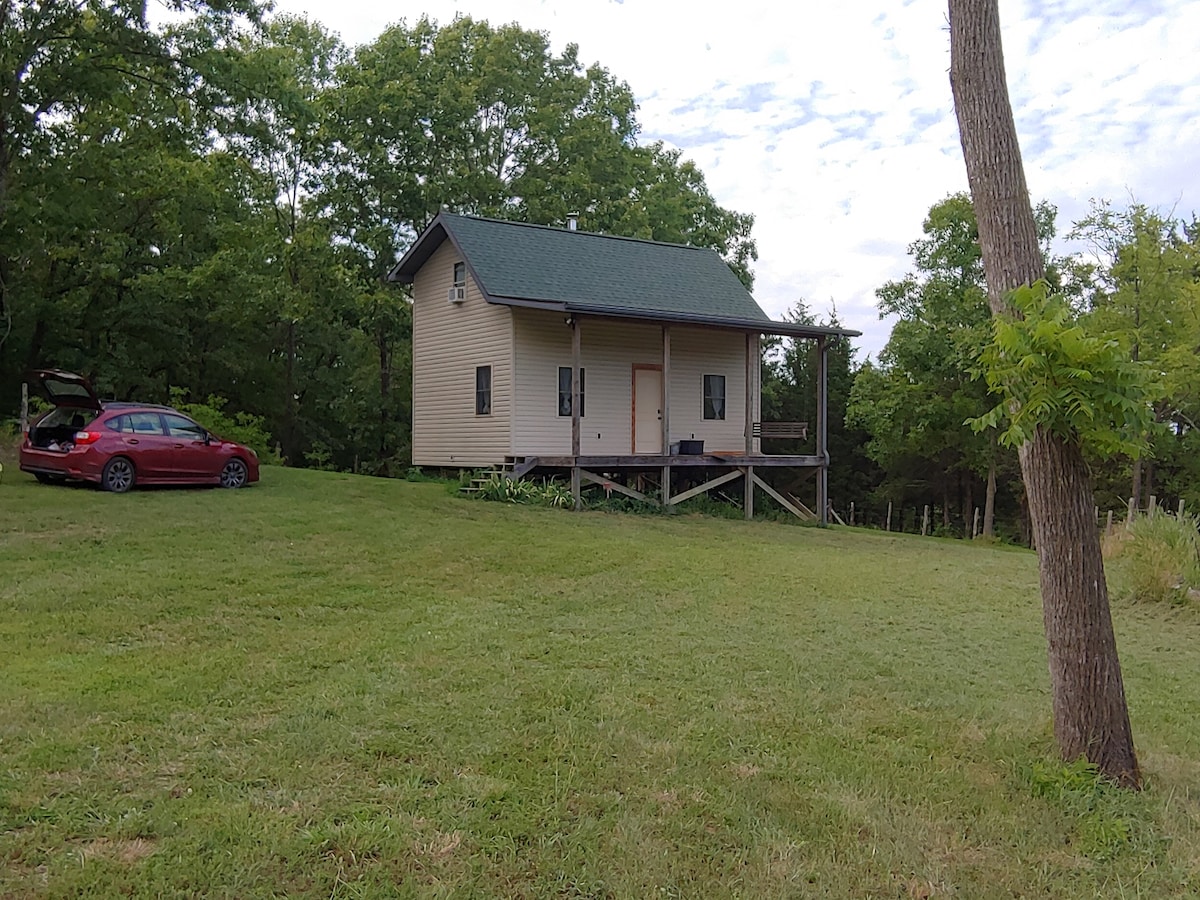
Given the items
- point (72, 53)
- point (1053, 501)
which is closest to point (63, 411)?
point (72, 53)

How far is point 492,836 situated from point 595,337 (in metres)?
17.6

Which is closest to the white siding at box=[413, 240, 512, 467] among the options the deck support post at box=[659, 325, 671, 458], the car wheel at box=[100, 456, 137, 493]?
the deck support post at box=[659, 325, 671, 458]

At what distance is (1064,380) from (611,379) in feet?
55.0

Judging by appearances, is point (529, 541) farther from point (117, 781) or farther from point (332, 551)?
point (117, 781)

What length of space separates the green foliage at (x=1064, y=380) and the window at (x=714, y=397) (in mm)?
17936

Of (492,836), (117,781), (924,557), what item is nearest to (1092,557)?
(492,836)

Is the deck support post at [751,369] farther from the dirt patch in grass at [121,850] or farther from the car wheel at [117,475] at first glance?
the dirt patch in grass at [121,850]

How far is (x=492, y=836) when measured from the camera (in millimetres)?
3688

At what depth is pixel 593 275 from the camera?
21641mm

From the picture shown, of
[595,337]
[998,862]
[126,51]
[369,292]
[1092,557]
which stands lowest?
[998,862]

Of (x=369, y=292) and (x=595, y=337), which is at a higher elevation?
(x=369, y=292)

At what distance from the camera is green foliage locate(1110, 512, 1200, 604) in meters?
10.7

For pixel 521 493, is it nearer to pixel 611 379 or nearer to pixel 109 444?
pixel 611 379

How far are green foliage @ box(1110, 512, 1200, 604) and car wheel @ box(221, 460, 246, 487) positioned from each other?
43.1 feet
